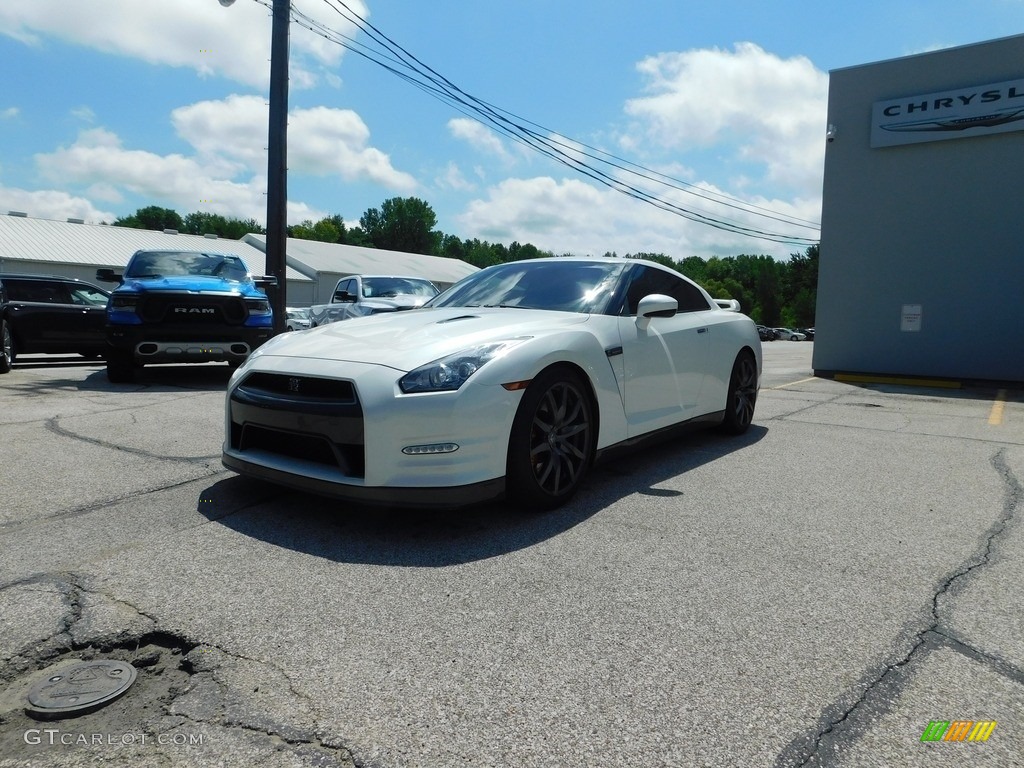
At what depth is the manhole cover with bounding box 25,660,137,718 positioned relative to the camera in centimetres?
192

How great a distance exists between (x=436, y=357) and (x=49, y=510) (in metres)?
2.13

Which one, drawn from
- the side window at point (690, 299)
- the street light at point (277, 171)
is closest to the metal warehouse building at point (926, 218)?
the side window at point (690, 299)

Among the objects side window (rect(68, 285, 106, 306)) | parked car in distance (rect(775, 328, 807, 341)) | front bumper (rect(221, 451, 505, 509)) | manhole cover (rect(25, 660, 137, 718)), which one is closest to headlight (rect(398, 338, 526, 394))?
front bumper (rect(221, 451, 505, 509))

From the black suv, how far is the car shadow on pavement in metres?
8.51

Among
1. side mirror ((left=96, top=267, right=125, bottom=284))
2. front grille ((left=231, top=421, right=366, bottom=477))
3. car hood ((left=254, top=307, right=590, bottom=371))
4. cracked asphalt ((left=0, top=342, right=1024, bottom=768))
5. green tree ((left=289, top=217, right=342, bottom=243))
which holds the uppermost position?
green tree ((left=289, top=217, right=342, bottom=243))

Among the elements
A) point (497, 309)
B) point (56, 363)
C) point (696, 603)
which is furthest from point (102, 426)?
point (56, 363)

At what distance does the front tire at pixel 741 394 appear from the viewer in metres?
6.00

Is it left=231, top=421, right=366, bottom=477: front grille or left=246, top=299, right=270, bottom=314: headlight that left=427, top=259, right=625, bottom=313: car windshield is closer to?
left=231, top=421, right=366, bottom=477: front grille

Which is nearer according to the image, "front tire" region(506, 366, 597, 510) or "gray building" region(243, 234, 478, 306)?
"front tire" region(506, 366, 597, 510)

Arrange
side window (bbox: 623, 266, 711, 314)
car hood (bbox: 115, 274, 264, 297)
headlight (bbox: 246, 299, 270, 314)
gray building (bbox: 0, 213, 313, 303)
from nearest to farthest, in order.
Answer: side window (bbox: 623, 266, 711, 314) < car hood (bbox: 115, 274, 264, 297) < headlight (bbox: 246, 299, 270, 314) < gray building (bbox: 0, 213, 313, 303)

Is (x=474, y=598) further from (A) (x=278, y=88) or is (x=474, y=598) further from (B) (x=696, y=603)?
(A) (x=278, y=88)

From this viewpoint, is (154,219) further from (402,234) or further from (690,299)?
(690,299)

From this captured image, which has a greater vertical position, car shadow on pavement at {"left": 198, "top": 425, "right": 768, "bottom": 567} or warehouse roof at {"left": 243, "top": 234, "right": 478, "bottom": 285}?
warehouse roof at {"left": 243, "top": 234, "right": 478, "bottom": 285}

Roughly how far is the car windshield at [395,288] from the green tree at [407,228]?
3639 inches
